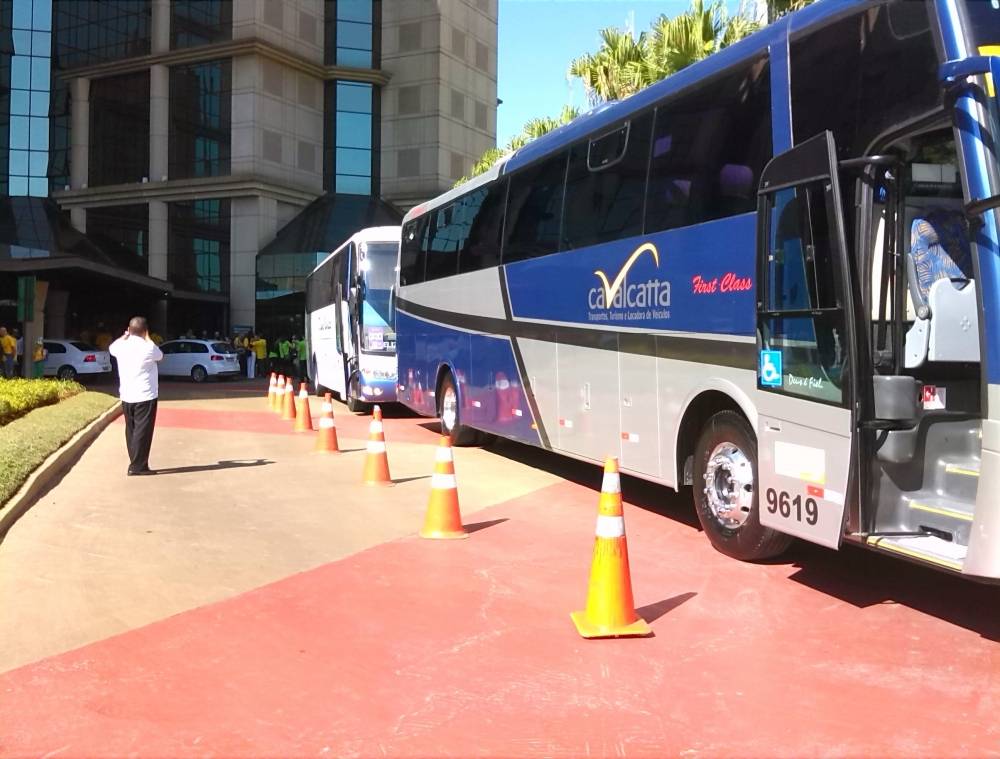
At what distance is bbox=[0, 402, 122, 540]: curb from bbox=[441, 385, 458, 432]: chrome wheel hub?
525cm

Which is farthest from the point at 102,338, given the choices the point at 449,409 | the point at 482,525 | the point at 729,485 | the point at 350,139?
the point at 729,485

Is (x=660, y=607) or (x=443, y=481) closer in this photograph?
(x=660, y=607)

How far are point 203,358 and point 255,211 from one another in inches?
437

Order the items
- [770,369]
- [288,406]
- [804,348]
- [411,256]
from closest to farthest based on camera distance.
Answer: [804,348]
[770,369]
[411,256]
[288,406]

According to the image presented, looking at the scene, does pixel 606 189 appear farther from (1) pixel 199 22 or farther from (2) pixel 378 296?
(1) pixel 199 22

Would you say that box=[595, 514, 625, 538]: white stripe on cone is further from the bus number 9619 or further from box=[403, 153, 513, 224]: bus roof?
box=[403, 153, 513, 224]: bus roof

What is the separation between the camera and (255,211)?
42.0 meters

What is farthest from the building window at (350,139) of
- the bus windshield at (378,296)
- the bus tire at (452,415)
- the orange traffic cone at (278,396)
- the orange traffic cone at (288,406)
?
the bus tire at (452,415)

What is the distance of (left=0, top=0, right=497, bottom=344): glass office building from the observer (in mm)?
41906

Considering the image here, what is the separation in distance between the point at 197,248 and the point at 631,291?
128 ft

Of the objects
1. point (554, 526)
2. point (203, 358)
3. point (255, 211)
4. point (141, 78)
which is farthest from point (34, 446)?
point (141, 78)

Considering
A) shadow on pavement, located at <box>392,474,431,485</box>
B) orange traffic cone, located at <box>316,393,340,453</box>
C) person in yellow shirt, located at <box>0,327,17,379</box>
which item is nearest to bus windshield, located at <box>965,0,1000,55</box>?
shadow on pavement, located at <box>392,474,431,485</box>

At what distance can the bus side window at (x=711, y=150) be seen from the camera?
21.1 ft

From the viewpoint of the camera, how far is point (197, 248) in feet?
142
